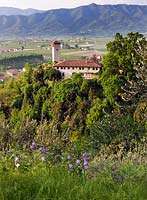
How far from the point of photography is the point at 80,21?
179 meters

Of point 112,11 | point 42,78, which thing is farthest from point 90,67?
point 112,11

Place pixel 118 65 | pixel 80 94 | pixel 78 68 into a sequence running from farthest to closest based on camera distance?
pixel 78 68, pixel 80 94, pixel 118 65

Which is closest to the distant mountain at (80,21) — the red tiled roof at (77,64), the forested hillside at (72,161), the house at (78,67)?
the red tiled roof at (77,64)

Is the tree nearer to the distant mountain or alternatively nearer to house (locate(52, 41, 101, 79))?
house (locate(52, 41, 101, 79))

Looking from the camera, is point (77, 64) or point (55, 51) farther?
point (55, 51)

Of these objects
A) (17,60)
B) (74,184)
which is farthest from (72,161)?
(17,60)

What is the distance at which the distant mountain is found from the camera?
522 ft

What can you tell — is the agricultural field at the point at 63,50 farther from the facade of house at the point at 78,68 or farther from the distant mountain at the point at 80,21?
the distant mountain at the point at 80,21

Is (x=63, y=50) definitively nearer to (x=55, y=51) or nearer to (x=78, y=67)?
(x=55, y=51)

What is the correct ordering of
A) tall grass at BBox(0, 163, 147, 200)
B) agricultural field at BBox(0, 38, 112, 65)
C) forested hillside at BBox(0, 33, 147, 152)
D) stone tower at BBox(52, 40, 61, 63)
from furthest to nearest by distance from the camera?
agricultural field at BBox(0, 38, 112, 65), stone tower at BBox(52, 40, 61, 63), forested hillside at BBox(0, 33, 147, 152), tall grass at BBox(0, 163, 147, 200)

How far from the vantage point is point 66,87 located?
20281mm

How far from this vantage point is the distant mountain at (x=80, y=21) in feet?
522

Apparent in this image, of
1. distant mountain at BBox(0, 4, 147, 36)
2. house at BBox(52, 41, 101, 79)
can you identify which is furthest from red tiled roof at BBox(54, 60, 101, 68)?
distant mountain at BBox(0, 4, 147, 36)

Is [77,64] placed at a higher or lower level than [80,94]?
higher
